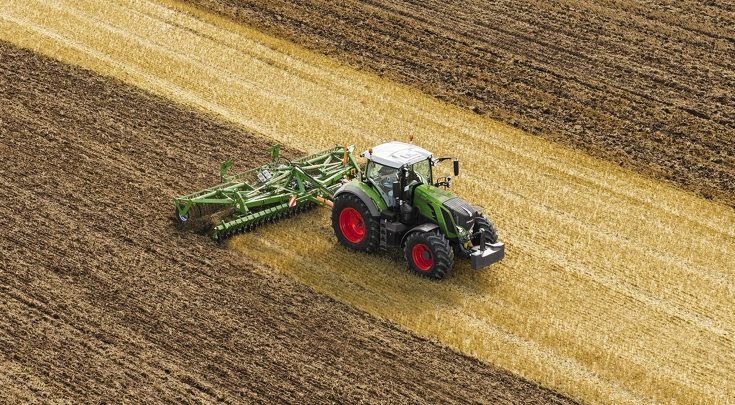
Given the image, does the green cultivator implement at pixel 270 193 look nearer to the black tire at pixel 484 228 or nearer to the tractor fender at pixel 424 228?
the tractor fender at pixel 424 228

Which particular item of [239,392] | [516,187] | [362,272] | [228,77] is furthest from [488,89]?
[239,392]

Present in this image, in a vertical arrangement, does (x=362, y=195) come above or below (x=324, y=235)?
above

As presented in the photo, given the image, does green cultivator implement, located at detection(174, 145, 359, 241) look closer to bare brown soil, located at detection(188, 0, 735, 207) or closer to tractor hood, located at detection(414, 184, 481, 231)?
tractor hood, located at detection(414, 184, 481, 231)

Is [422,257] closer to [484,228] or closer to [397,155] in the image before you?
[484,228]

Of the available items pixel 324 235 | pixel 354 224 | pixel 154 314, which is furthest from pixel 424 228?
pixel 154 314

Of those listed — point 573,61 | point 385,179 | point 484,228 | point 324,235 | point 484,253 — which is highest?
point 573,61

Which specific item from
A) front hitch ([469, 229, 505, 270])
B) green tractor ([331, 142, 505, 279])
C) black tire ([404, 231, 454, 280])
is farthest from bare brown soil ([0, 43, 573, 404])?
front hitch ([469, 229, 505, 270])
